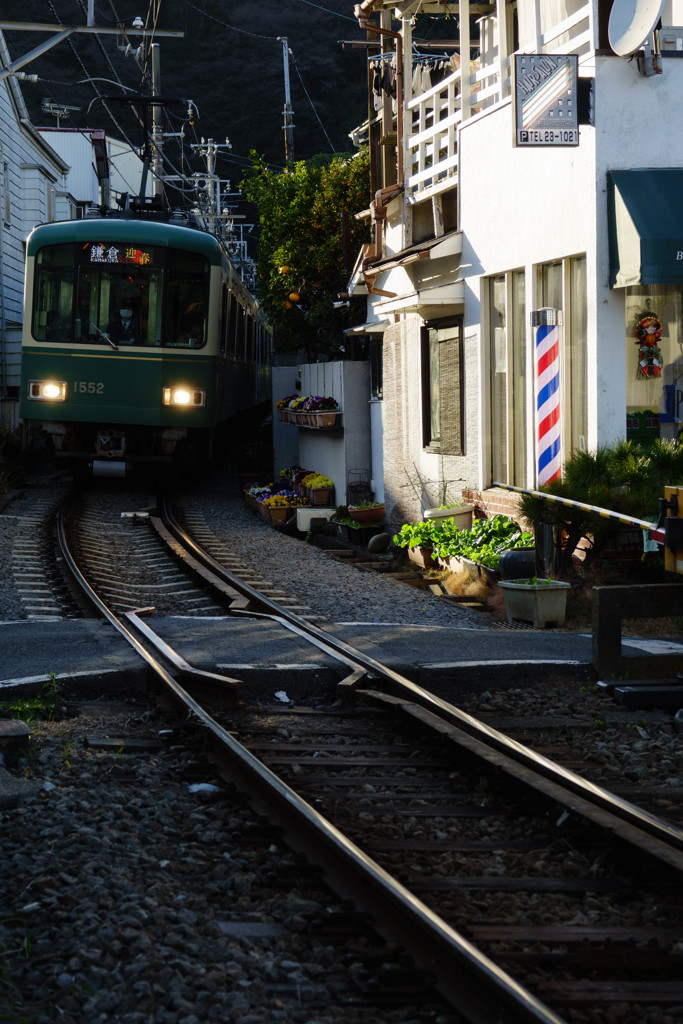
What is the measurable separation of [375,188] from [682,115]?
8.41 m

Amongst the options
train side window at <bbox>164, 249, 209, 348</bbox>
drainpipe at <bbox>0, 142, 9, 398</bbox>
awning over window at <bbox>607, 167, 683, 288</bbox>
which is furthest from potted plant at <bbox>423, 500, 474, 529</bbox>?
drainpipe at <bbox>0, 142, 9, 398</bbox>

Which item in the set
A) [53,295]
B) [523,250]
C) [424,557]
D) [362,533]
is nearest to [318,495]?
[362,533]

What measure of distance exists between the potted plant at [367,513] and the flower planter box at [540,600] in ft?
21.0

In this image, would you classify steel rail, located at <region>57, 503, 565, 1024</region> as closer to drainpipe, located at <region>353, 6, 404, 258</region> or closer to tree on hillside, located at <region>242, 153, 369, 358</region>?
drainpipe, located at <region>353, 6, 404, 258</region>

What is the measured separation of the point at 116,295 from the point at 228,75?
8611cm

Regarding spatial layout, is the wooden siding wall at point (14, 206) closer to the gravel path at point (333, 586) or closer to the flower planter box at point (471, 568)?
the gravel path at point (333, 586)

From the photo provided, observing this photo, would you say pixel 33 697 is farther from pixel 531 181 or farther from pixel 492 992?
pixel 531 181

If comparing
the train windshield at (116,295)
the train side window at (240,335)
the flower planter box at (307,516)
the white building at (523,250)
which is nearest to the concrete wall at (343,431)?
the white building at (523,250)

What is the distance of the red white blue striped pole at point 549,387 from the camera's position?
1111 centimetres

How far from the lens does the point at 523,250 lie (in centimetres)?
1188

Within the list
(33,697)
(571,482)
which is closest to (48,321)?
(571,482)

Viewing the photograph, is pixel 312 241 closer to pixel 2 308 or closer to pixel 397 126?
pixel 397 126

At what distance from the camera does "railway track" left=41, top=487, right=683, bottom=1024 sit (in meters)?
3.29

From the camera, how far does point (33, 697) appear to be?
6750mm
